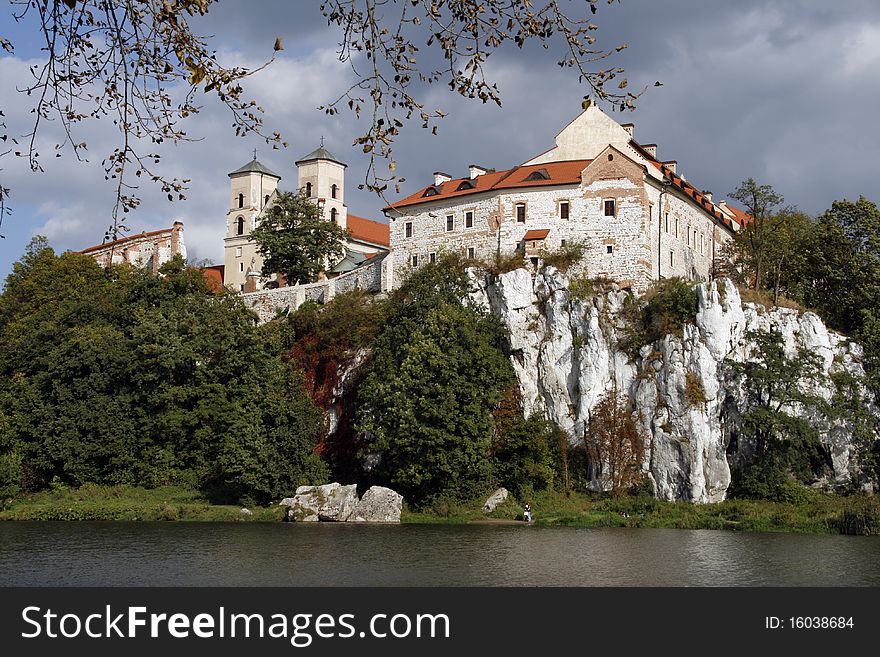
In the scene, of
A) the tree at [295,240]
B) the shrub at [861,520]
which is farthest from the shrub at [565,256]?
the shrub at [861,520]

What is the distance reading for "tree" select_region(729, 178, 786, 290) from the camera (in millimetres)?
56344

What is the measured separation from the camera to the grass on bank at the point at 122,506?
44500 mm

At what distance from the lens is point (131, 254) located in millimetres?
84750

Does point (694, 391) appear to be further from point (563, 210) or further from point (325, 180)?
point (325, 180)

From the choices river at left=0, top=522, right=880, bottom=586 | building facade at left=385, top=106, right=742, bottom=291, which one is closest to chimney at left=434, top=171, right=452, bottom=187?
building facade at left=385, top=106, right=742, bottom=291

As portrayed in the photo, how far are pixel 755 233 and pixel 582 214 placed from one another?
10.3 meters

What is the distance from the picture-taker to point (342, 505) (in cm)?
4428

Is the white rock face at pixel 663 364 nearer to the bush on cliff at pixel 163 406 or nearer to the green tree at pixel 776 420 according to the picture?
the green tree at pixel 776 420

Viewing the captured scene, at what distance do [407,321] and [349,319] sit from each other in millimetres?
6563

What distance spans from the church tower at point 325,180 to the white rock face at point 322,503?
143 feet

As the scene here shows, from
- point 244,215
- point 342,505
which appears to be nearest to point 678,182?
point 342,505

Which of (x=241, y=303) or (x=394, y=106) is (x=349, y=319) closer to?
(x=241, y=303)

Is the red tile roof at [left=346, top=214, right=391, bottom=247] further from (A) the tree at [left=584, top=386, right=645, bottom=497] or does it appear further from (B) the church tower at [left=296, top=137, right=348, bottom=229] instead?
(A) the tree at [left=584, top=386, right=645, bottom=497]

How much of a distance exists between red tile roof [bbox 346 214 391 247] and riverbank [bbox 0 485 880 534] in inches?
1473
